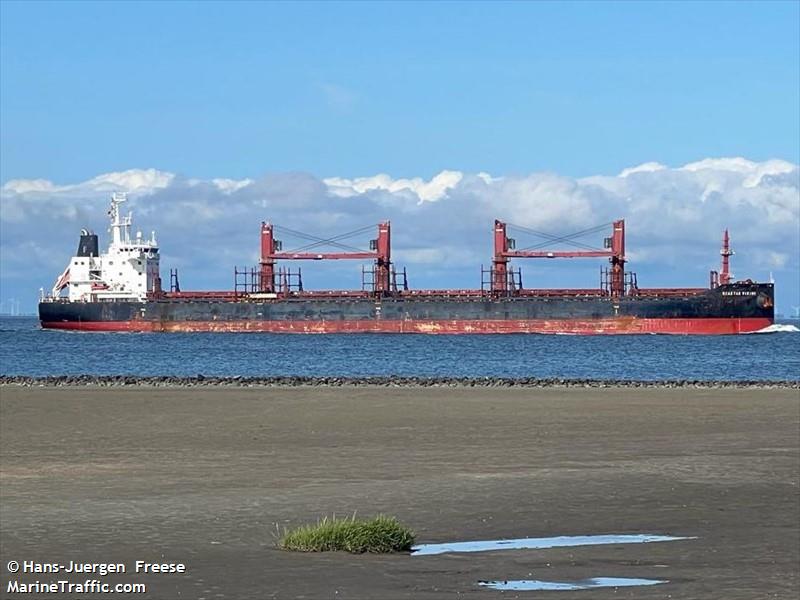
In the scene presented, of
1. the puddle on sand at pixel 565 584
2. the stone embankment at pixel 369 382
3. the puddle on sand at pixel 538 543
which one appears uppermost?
the puddle on sand at pixel 565 584

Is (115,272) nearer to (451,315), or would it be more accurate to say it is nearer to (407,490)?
(451,315)

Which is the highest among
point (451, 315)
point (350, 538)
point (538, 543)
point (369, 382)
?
point (451, 315)

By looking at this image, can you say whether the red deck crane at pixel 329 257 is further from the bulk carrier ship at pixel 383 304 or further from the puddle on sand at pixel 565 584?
the puddle on sand at pixel 565 584

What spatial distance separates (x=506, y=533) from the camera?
11633 millimetres

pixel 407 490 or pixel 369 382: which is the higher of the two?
pixel 407 490

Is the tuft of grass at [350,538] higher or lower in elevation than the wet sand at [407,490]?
higher

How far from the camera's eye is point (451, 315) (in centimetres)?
7812

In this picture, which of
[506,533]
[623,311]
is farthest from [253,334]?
[506,533]

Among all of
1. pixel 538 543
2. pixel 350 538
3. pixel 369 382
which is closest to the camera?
pixel 350 538

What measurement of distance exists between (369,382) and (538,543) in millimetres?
23449

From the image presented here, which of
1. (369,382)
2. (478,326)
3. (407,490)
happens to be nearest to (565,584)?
(407,490)

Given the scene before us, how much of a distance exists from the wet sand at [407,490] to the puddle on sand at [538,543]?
0.64 ft

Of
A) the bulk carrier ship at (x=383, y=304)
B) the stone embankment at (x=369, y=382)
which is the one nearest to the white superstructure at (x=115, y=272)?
the bulk carrier ship at (x=383, y=304)

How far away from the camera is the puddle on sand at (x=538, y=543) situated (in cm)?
1080
